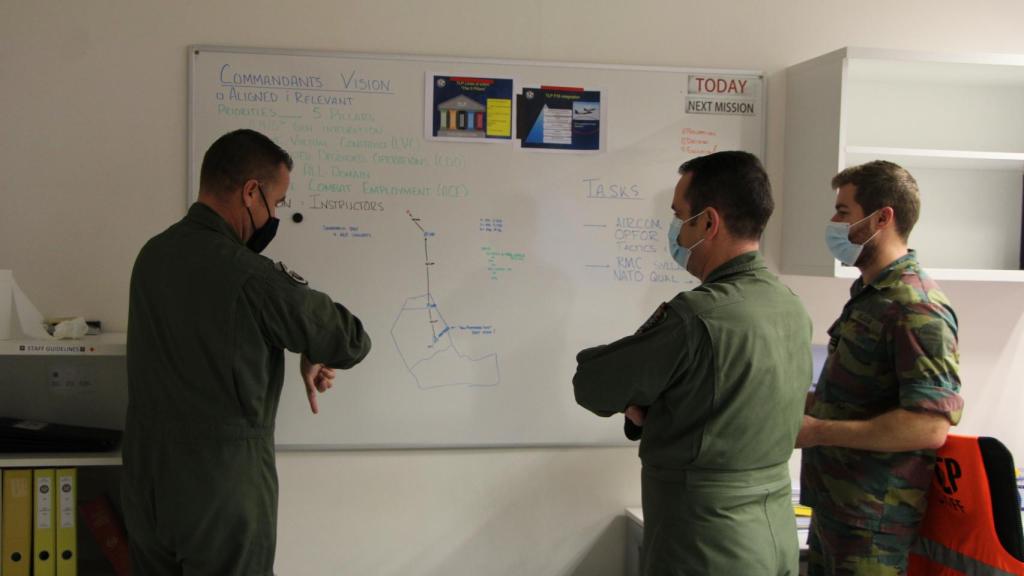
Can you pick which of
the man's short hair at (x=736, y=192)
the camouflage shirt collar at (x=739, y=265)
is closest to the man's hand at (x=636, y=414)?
the camouflage shirt collar at (x=739, y=265)

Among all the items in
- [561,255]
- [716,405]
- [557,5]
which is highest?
[557,5]

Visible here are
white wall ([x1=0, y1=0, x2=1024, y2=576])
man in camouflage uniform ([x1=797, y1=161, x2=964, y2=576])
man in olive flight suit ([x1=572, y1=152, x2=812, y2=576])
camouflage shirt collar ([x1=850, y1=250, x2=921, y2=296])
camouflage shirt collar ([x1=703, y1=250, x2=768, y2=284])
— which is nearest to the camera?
man in olive flight suit ([x1=572, y1=152, x2=812, y2=576])

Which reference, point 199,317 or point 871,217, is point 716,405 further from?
point 199,317

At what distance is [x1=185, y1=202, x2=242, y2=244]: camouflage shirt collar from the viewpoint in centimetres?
198

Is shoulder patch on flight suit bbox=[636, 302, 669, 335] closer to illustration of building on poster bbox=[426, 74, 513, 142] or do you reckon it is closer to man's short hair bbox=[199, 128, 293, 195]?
man's short hair bbox=[199, 128, 293, 195]

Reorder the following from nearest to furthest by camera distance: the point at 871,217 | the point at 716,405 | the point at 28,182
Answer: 1. the point at 716,405
2. the point at 871,217
3. the point at 28,182

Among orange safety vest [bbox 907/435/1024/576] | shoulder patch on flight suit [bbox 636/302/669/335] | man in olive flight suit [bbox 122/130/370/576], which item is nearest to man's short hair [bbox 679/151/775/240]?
shoulder patch on flight suit [bbox 636/302/669/335]

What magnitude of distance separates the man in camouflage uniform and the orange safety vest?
0.14 ft

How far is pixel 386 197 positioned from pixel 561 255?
65 cm

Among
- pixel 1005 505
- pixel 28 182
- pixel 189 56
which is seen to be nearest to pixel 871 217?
pixel 1005 505

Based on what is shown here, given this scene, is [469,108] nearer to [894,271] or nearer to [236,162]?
[236,162]

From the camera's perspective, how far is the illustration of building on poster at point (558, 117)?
110 inches

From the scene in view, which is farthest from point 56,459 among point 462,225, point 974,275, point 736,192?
point 974,275

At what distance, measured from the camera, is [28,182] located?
2639mm
